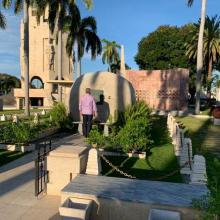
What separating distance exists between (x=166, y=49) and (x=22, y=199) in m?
49.6

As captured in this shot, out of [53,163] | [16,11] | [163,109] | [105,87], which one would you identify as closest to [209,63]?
[163,109]

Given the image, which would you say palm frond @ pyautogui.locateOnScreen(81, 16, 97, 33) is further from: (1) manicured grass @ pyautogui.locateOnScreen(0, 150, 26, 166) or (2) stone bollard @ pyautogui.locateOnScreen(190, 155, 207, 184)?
(2) stone bollard @ pyautogui.locateOnScreen(190, 155, 207, 184)

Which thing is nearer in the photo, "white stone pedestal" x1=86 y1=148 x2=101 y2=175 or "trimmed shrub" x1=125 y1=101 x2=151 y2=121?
"white stone pedestal" x1=86 y1=148 x2=101 y2=175

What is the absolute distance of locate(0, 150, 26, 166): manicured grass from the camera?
917 centimetres

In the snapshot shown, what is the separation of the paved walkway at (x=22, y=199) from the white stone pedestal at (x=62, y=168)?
22 centimetres

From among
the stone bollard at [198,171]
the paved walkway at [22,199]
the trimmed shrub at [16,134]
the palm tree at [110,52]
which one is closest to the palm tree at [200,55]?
the trimmed shrub at [16,134]

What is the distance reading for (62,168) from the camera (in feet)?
20.3

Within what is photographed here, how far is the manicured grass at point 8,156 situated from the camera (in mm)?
9170

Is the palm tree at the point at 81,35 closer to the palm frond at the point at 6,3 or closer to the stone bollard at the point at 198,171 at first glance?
the palm frond at the point at 6,3

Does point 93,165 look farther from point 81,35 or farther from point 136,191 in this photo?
point 81,35

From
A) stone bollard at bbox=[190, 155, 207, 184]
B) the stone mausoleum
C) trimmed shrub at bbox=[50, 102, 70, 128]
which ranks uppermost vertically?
the stone mausoleum

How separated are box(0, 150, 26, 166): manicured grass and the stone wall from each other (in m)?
24.3

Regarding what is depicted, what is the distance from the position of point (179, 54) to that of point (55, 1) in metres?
27.2

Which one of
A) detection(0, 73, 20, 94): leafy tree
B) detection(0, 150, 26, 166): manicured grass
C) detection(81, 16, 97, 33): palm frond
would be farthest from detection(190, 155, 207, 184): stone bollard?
detection(0, 73, 20, 94): leafy tree
